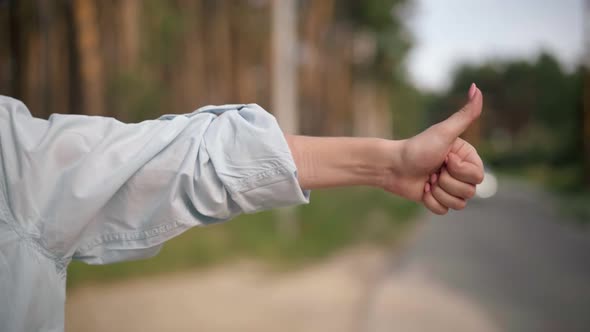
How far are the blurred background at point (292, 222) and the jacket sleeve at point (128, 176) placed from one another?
354 cm

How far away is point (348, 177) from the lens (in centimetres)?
176

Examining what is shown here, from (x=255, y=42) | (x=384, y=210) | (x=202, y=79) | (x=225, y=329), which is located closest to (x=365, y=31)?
(x=255, y=42)

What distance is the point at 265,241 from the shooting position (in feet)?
25.9

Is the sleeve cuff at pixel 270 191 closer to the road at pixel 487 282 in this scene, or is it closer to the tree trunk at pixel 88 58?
the road at pixel 487 282

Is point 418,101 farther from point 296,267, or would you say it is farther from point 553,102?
point 296,267

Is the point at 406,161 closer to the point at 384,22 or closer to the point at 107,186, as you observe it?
the point at 107,186

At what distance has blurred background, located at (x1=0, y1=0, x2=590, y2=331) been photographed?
17.3ft

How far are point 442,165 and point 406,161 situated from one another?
166 millimetres

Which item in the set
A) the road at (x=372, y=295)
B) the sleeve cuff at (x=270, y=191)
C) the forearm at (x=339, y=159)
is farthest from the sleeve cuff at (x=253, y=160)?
the road at (x=372, y=295)

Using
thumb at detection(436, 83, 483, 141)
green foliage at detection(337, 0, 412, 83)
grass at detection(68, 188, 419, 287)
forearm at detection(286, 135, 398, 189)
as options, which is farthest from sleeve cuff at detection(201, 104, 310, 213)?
green foliage at detection(337, 0, 412, 83)

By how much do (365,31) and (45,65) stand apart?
14.1 metres

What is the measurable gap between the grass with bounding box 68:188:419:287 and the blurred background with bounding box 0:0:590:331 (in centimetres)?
3

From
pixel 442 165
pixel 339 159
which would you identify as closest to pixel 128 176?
pixel 339 159

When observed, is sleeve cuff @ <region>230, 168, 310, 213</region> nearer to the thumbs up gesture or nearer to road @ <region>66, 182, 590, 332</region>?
the thumbs up gesture
